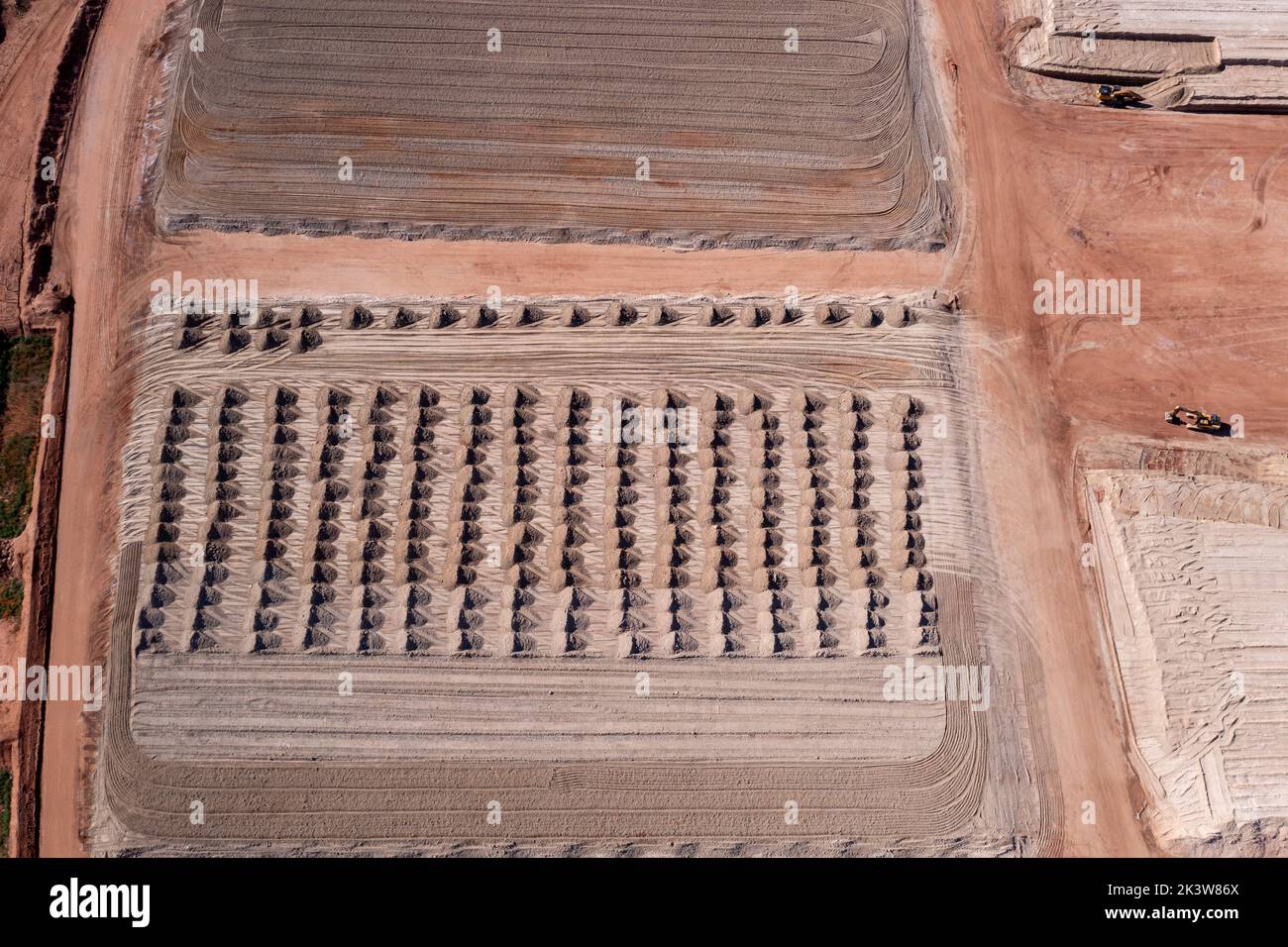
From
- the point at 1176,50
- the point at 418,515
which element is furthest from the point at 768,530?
the point at 1176,50

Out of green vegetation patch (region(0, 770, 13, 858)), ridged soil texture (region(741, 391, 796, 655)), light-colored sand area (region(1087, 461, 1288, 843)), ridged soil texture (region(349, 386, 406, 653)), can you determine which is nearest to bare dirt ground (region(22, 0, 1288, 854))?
light-colored sand area (region(1087, 461, 1288, 843))

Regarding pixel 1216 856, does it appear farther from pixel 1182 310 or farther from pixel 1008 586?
pixel 1182 310

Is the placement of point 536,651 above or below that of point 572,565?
below

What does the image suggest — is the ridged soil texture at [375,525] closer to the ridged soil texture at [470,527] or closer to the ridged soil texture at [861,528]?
the ridged soil texture at [470,527]

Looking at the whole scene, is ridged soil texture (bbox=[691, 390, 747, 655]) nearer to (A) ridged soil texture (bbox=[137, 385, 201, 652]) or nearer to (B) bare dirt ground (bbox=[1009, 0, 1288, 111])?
(A) ridged soil texture (bbox=[137, 385, 201, 652])

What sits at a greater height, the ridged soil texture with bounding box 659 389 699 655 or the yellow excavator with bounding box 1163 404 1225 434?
the yellow excavator with bounding box 1163 404 1225 434

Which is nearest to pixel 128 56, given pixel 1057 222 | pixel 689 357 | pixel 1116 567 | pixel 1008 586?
pixel 689 357

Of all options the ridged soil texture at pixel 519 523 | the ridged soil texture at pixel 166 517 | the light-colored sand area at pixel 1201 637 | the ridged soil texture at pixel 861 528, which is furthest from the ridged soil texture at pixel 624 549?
the light-colored sand area at pixel 1201 637
